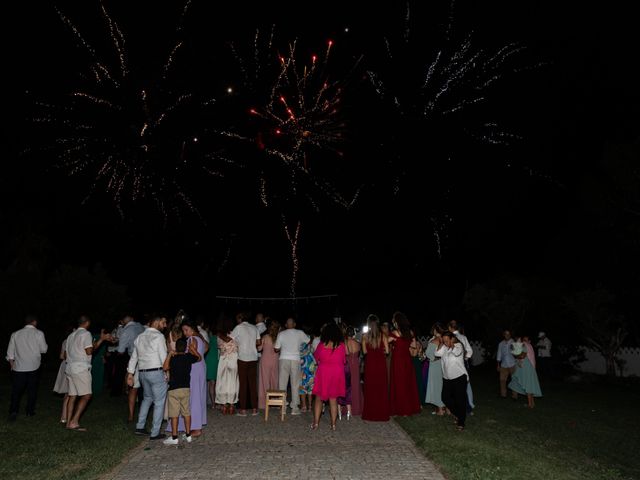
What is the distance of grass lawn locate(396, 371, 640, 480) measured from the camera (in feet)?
22.6

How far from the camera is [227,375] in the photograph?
10.9m

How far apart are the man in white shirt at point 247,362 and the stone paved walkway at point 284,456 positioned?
55.9 inches

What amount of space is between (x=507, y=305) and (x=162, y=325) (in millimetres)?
20032

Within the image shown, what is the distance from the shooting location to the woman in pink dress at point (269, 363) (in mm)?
11445

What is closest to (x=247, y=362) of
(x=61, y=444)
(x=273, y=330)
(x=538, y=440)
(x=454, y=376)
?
(x=273, y=330)

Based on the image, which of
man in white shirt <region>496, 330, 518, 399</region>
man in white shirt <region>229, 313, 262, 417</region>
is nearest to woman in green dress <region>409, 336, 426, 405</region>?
man in white shirt <region>496, 330, 518, 399</region>

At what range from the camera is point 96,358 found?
44.4 feet

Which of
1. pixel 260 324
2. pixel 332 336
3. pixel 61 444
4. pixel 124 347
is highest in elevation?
pixel 260 324

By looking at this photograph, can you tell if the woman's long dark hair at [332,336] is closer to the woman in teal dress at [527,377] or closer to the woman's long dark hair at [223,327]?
the woman's long dark hair at [223,327]

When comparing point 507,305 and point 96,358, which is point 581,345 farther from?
point 96,358

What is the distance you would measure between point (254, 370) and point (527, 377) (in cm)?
619

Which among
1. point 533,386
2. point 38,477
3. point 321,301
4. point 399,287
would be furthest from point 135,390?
point 321,301

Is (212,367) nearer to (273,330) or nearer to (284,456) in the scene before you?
(273,330)

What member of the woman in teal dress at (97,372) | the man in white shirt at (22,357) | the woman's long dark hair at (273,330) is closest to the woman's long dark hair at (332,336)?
the woman's long dark hair at (273,330)
